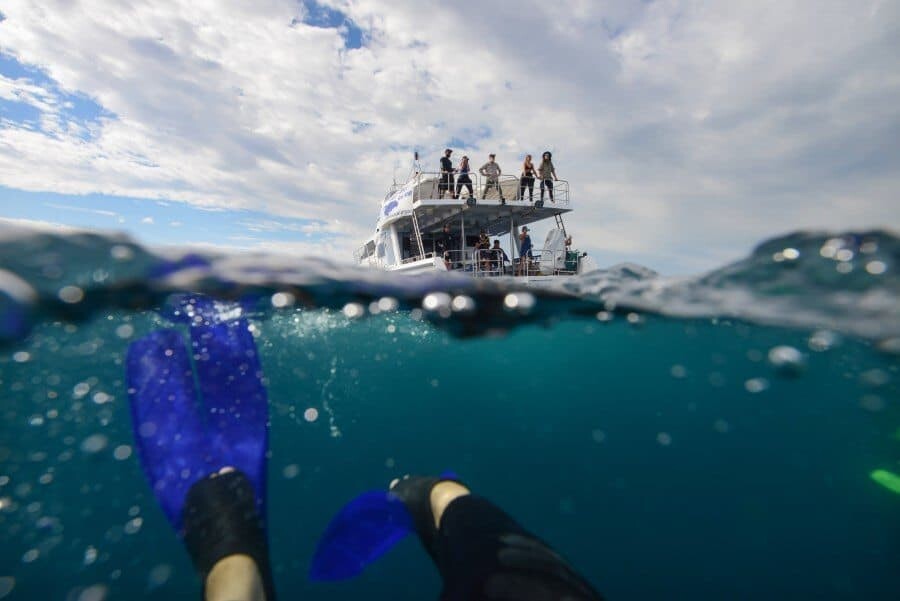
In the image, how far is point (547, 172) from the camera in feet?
56.3

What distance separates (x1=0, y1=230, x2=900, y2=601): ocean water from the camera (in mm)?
5703

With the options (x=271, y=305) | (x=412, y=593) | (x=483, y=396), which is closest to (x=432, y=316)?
(x=271, y=305)

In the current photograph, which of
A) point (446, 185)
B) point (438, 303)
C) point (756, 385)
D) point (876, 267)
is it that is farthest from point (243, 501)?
point (446, 185)

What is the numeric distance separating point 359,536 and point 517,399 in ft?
68.1

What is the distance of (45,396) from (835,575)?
39.7m

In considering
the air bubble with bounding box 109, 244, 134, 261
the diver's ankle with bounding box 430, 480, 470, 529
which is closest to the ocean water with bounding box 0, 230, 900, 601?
the air bubble with bounding box 109, 244, 134, 261

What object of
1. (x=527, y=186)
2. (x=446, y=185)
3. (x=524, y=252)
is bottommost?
(x=524, y=252)

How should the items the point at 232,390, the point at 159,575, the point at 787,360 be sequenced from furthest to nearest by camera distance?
the point at 159,575 < the point at 787,360 < the point at 232,390

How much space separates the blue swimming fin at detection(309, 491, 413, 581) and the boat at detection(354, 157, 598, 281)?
9.47m

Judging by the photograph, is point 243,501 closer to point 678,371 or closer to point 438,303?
point 438,303

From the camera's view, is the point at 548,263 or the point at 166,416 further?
the point at 548,263

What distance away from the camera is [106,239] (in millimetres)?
4688

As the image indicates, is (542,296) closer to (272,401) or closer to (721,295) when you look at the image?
(721,295)

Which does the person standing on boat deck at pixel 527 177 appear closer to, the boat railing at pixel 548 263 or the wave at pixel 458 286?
the boat railing at pixel 548 263
